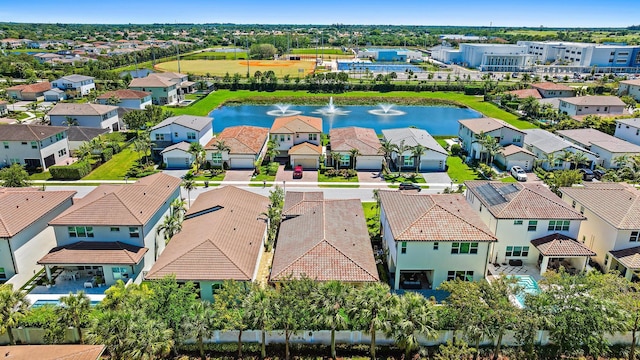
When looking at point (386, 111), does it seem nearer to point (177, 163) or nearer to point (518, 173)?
point (518, 173)

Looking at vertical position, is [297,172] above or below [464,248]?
below

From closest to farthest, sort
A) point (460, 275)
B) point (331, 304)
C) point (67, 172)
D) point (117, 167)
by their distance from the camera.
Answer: point (331, 304) → point (460, 275) → point (67, 172) → point (117, 167)

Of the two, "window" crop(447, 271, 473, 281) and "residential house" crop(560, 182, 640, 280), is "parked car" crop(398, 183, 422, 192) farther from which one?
"window" crop(447, 271, 473, 281)

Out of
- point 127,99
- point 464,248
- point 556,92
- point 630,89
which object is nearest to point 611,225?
point 464,248

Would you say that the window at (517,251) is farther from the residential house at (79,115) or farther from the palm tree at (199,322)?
the residential house at (79,115)

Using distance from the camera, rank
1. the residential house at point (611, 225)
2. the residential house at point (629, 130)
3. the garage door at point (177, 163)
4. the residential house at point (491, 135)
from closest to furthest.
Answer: the residential house at point (611, 225) → the garage door at point (177, 163) → the residential house at point (491, 135) → the residential house at point (629, 130)

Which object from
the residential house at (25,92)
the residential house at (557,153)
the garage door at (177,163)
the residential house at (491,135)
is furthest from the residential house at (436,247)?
the residential house at (25,92)
